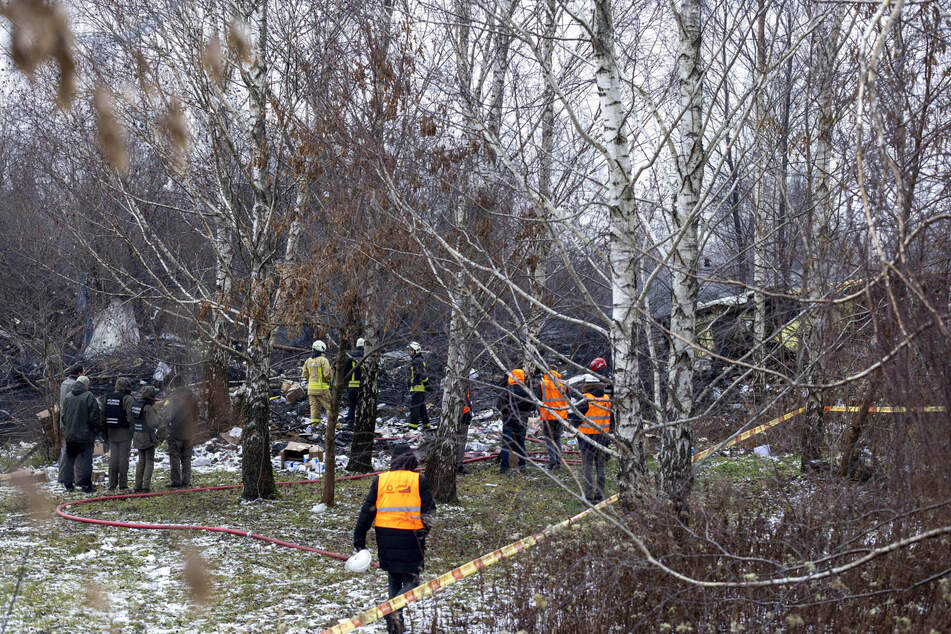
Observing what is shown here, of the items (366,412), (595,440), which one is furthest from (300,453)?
(595,440)

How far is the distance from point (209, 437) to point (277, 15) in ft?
30.4

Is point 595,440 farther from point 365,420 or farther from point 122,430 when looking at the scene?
point 122,430

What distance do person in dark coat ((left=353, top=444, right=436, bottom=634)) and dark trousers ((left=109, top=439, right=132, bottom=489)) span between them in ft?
24.1

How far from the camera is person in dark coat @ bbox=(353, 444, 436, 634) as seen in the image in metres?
5.95

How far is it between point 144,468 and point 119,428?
0.75 metres

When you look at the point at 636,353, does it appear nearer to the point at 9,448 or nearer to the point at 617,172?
the point at 617,172

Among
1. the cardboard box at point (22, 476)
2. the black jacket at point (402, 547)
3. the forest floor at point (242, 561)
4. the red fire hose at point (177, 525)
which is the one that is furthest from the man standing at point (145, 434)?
the black jacket at point (402, 547)

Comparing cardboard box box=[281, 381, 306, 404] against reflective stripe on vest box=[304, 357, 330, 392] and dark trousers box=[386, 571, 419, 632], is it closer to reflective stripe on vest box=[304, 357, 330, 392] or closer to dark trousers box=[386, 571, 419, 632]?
reflective stripe on vest box=[304, 357, 330, 392]

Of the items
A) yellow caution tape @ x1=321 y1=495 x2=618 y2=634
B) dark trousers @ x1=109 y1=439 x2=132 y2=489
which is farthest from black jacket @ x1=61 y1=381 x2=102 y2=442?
yellow caution tape @ x1=321 y1=495 x2=618 y2=634

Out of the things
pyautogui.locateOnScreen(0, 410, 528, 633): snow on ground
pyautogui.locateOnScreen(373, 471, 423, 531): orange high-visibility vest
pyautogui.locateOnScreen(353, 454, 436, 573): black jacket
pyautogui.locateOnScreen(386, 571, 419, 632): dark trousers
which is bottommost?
pyautogui.locateOnScreen(0, 410, 528, 633): snow on ground

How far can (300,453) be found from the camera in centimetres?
1430

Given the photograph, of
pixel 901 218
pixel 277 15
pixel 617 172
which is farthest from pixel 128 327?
pixel 901 218

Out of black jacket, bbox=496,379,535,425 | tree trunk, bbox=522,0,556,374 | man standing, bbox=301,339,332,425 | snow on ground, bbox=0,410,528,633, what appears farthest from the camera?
man standing, bbox=301,339,332,425

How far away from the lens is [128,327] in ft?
65.4
